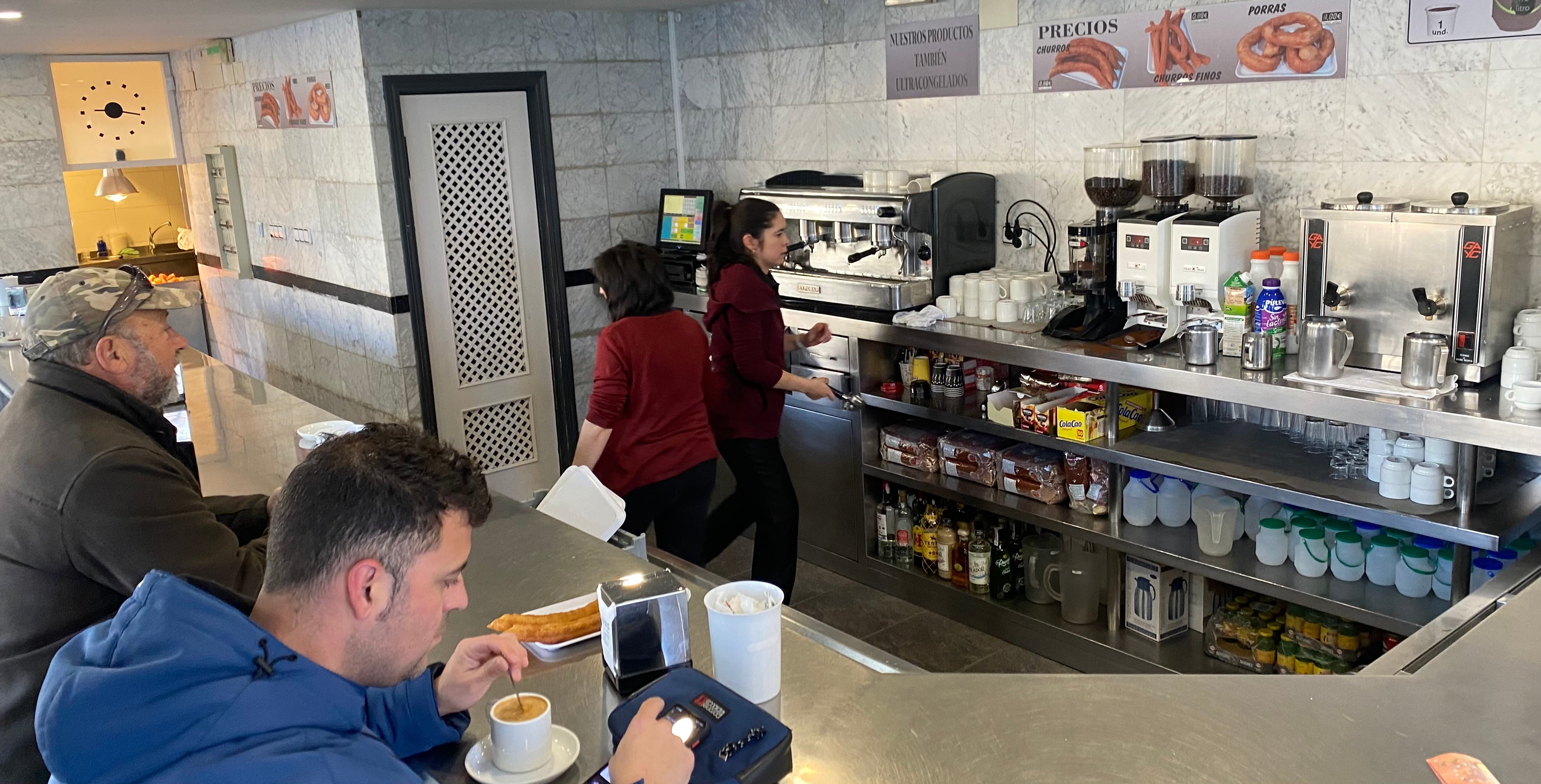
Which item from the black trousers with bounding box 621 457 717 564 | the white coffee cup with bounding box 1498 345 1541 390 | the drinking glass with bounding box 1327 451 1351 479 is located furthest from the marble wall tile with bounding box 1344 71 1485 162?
the black trousers with bounding box 621 457 717 564

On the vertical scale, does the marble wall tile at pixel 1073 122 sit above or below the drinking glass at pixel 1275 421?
above

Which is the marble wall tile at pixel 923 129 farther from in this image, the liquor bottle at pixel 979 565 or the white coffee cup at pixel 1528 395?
the white coffee cup at pixel 1528 395

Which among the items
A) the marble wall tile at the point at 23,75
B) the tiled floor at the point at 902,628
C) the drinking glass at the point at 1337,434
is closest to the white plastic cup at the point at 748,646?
the tiled floor at the point at 902,628

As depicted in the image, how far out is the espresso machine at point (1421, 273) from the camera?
3.00 meters

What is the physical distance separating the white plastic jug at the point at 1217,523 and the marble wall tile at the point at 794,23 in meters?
2.72

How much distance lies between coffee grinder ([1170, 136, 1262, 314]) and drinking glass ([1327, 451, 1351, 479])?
1.84ft

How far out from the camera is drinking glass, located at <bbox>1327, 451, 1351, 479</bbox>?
3.30 m

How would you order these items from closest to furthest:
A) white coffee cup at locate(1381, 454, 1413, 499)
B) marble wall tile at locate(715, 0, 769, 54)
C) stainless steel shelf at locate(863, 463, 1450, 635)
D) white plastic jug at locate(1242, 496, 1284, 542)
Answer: white coffee cup at locate(1381, 454, 1413, 499)
stainless steel shelf at locate(863, 463, 1450, 635)
white plastic jug at locate(1242, 496, 1284, 542)
marble wall tile at locate(715, 0, 769, 54)

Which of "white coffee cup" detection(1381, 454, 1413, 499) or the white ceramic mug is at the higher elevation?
the white ceramic mug

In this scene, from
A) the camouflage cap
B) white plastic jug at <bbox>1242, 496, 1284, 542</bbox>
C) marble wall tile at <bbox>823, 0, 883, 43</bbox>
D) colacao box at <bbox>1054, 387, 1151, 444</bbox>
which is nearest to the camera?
the camouflage cap

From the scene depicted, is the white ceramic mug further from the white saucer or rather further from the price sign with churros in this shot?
the white saucer

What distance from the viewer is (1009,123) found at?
4480 mm

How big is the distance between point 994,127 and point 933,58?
408mm

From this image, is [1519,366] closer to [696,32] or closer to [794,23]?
[794,23]
